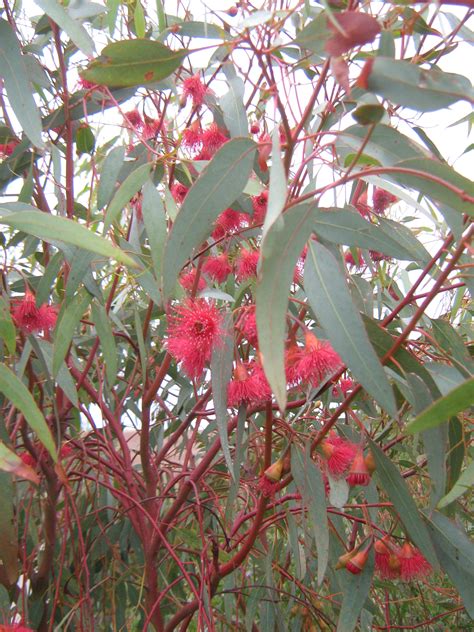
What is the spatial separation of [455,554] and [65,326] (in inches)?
24.7

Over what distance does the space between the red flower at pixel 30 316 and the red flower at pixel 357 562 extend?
0.56 meters

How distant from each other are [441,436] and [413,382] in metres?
0.08

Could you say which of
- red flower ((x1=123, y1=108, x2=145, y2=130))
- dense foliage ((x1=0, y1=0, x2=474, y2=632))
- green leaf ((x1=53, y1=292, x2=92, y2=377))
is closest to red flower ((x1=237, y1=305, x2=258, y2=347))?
dense foliage ((x1=0, y1=0, x2=474, y2=632))

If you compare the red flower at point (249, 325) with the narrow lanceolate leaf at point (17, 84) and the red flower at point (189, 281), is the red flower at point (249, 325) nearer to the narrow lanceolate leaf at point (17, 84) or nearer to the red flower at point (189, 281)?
the red flower at point (189, 281)

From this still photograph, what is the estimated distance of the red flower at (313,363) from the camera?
0.81 metres

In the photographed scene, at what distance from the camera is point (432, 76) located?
0.56 m

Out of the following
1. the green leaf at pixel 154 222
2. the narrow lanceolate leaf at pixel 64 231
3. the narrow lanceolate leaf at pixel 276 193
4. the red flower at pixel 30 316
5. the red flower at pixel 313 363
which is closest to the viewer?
the narrow lanceolate leaf at pixel 276 193

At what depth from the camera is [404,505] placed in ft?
2.97

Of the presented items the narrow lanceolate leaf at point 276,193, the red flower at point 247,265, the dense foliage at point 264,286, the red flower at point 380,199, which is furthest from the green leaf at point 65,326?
the red flower at point 380,199

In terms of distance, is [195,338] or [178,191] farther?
[178,191]

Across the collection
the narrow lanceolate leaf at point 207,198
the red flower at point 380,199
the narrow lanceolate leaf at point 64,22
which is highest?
the narrow lanceolate leaf at point 64,22

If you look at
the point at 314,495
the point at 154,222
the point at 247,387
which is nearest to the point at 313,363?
the point at 247,387

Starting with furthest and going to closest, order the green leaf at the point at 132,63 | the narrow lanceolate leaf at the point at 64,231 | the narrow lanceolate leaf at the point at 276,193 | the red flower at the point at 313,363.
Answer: the red flower at the point at 313,363, the green leaf at the point at 132,63, the narrow lanceolate leaf at the point at 64,231, the narrow lanceolate leaf at the point at 276,193

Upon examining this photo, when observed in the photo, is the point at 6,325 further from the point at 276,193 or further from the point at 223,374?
the point at 276,193
